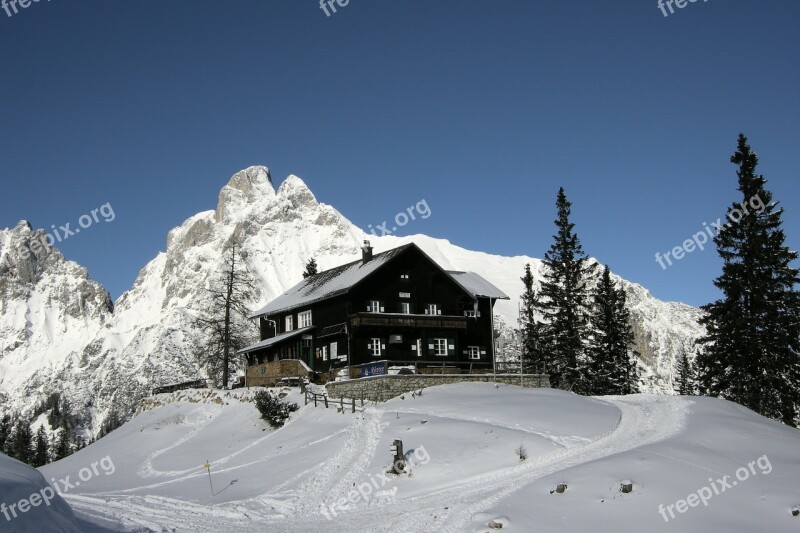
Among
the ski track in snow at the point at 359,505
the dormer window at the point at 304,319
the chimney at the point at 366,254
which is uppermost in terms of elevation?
the chimney at the point at 366,254

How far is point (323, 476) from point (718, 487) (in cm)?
1422

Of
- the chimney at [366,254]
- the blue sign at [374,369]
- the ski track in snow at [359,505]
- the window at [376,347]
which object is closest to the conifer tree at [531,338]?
the window at [376,347]

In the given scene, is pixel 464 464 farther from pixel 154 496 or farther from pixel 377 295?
pixel 377 295

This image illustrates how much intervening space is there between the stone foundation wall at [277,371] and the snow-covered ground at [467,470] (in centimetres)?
529

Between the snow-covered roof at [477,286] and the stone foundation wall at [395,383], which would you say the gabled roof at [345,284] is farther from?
the stone foundation wall at [395,383]

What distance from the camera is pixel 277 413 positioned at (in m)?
42.9

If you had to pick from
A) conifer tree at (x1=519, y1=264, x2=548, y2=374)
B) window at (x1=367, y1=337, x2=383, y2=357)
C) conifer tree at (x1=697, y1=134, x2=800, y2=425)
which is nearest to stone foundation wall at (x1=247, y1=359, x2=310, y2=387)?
window at (x1=367, y1=337, x2=383, y2=357)

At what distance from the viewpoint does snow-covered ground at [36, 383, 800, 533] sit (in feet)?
69.5

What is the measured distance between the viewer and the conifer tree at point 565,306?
55.4m

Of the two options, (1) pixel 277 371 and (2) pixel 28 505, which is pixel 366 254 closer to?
(1) pixel 277 371

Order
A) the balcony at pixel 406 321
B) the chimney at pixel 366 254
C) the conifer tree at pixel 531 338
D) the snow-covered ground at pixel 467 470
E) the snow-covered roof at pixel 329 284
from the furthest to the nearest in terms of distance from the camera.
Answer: the chimney at pixel 366 254
the conifer tree at pixel 531 338
the snow-covered roof at pixel 329 284
the balcony at pixel 406 321
the snow-covered ground at pixel 467 470

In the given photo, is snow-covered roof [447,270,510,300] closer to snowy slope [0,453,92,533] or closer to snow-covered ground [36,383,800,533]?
snow-covered ground [36,383,800,533]

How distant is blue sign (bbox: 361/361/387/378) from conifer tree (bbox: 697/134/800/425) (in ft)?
62.2

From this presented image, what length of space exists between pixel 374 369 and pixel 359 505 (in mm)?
19225
